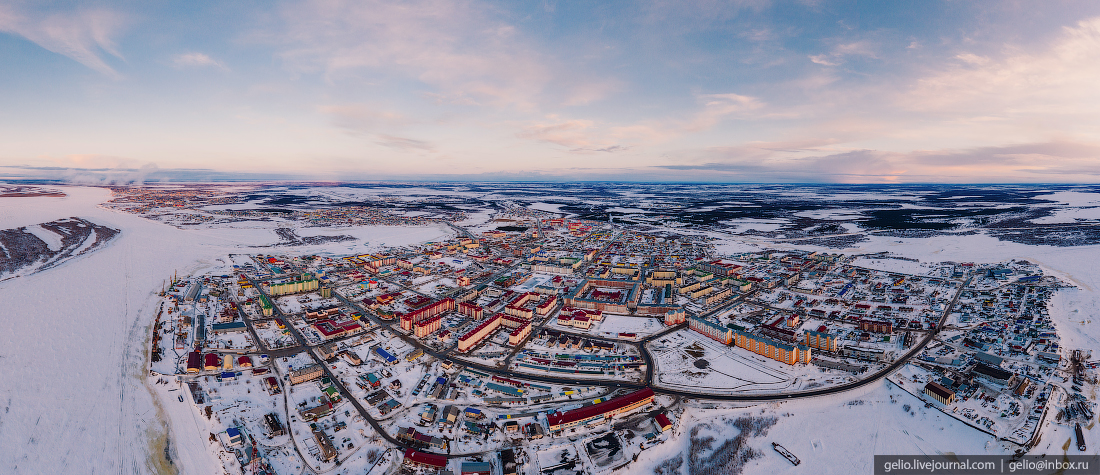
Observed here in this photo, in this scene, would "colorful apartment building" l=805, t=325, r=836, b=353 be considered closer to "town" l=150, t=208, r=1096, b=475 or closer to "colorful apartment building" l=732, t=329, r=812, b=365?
"town" l=150, t=208, r=1096, b=475

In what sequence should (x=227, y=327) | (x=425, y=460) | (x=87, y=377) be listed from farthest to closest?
(x=227, y=327) → (x=87, y=377) → (x=425, y=460)

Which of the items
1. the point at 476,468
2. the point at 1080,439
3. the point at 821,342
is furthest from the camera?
the point at 821,342

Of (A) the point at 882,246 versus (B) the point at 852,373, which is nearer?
(B) the point at 852,373

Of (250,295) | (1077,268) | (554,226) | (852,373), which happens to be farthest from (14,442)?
(1077,268)

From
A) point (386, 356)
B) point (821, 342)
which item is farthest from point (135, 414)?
point (821, 342)

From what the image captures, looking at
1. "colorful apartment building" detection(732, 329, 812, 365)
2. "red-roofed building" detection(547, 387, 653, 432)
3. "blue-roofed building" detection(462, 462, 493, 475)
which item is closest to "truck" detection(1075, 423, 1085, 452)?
"colorful apartment building" detection(732, 329, 812, 365)

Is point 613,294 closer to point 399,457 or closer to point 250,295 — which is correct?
point 399,457

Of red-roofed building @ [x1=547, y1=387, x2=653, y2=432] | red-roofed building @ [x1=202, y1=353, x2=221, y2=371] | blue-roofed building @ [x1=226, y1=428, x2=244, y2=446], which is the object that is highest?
red-roofed building @ [x1=202, y1=353, x2=221, y2=371]

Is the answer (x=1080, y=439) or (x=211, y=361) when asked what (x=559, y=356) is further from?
(x=1080, y=439)
